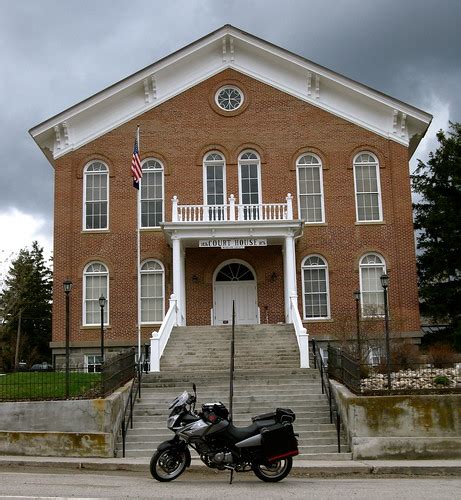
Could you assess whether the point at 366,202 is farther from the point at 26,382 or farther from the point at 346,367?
the point at 26,382

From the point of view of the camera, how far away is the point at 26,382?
703 inches

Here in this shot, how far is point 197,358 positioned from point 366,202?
10.1 meters

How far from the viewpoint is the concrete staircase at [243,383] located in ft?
49.3

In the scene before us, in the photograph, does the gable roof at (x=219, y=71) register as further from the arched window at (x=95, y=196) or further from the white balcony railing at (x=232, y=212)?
the white balcony railing at (x=232, y=212)

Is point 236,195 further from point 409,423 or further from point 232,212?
point 409,423

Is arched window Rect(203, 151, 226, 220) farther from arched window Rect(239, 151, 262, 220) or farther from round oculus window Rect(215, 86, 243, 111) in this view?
round oculus window Rect(215, 86, 243, 111)

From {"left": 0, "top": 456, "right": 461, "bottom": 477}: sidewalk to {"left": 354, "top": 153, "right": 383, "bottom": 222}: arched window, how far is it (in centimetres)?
1451

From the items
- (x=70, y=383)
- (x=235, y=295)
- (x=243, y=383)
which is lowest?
(x=243, y=383)

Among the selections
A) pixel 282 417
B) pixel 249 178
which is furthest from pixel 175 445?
pixel 249 178

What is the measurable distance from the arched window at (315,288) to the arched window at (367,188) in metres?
2.34

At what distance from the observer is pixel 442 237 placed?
93.3 ft

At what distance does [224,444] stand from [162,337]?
1022 cm

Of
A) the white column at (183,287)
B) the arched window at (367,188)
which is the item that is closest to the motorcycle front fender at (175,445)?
the white column at (183,287)

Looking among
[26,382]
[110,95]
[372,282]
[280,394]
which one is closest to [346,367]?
[280,394]
